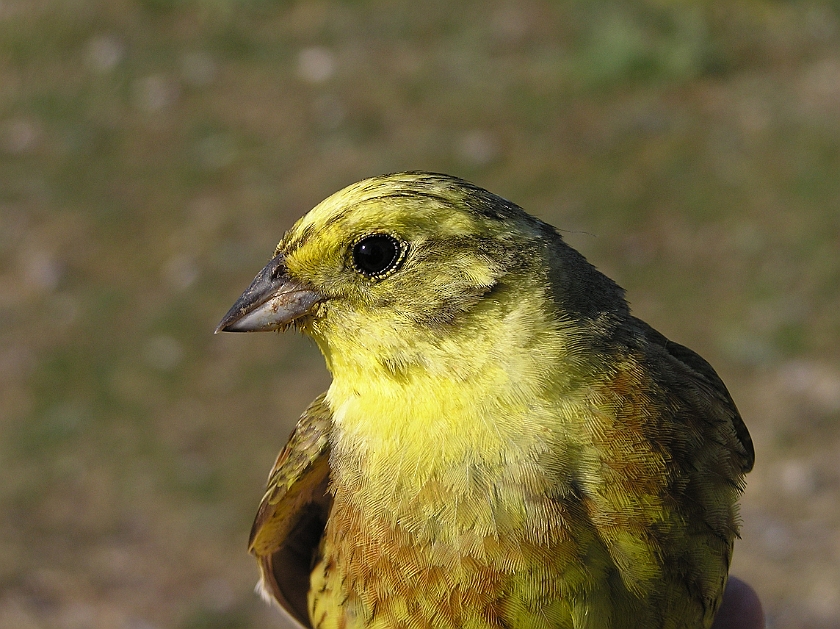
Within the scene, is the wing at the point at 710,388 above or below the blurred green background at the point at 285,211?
above

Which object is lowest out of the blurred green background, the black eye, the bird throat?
the blurred green background

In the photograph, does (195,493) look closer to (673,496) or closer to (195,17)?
(673,496)

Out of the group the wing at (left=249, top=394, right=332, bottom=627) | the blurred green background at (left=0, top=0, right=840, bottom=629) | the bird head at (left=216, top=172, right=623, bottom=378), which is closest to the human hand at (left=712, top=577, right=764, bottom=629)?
the wing at (left=249, top=394, right=332, bottom=627)

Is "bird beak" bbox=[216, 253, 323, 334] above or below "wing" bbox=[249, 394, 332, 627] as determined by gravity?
above

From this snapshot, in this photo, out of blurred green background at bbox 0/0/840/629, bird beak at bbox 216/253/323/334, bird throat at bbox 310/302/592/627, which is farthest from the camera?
blurred green background at bbox 0/0/840/629

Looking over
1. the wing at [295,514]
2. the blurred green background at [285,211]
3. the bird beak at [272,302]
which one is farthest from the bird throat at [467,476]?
the blurred green background at [285,211]

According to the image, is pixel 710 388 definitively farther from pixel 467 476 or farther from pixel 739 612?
pixel 739 612

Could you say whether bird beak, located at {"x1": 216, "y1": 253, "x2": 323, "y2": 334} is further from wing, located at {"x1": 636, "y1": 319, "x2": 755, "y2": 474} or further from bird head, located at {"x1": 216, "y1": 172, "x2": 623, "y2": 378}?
wing, located at {"x1": 636, "y1": 319, "x2": 755, "y2": 474}

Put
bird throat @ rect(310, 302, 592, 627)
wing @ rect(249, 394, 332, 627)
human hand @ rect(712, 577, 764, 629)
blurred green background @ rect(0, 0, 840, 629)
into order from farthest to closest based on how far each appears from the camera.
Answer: blurred green background @ rect(0, 0, 840, 629), human hand @ rect(712, 577, 764, 629), wing @ rect(249, 394, 332, 627), bird throat @ rect(310, 302, 592, 627)

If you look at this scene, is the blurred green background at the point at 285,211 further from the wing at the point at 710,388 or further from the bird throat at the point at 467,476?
the bird throat at the point at 467,476
